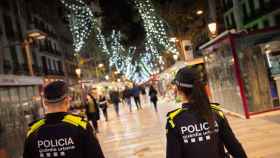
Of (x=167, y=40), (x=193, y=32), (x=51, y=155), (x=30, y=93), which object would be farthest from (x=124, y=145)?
(x=167, y=40)

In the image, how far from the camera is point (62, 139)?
3.44m

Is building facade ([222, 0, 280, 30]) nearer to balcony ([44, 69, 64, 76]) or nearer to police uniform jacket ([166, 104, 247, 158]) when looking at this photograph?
balcony ([44, 69, 64, 76])

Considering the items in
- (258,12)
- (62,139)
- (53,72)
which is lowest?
(62,139)

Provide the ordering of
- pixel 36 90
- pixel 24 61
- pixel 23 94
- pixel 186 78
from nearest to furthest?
pixel 186 78, pixel 23 94, pixel 36 90, pixel 24 61

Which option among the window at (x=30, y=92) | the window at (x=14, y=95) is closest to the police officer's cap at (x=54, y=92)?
the window at (x=14, y=95)

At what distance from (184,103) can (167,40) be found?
38484 mm

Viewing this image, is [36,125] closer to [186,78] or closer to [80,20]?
[186,78]

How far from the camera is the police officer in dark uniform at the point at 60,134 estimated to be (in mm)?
3430

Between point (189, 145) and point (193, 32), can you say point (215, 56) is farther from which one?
point (193, 32)

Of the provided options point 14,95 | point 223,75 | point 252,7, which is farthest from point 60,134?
point 252,7

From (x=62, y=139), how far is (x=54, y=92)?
0.35 meters

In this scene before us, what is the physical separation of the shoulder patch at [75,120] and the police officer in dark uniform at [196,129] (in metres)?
0.63

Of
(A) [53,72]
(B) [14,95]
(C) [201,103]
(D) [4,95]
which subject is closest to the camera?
(C) [201,103]

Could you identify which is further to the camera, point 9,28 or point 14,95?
point 9,28
